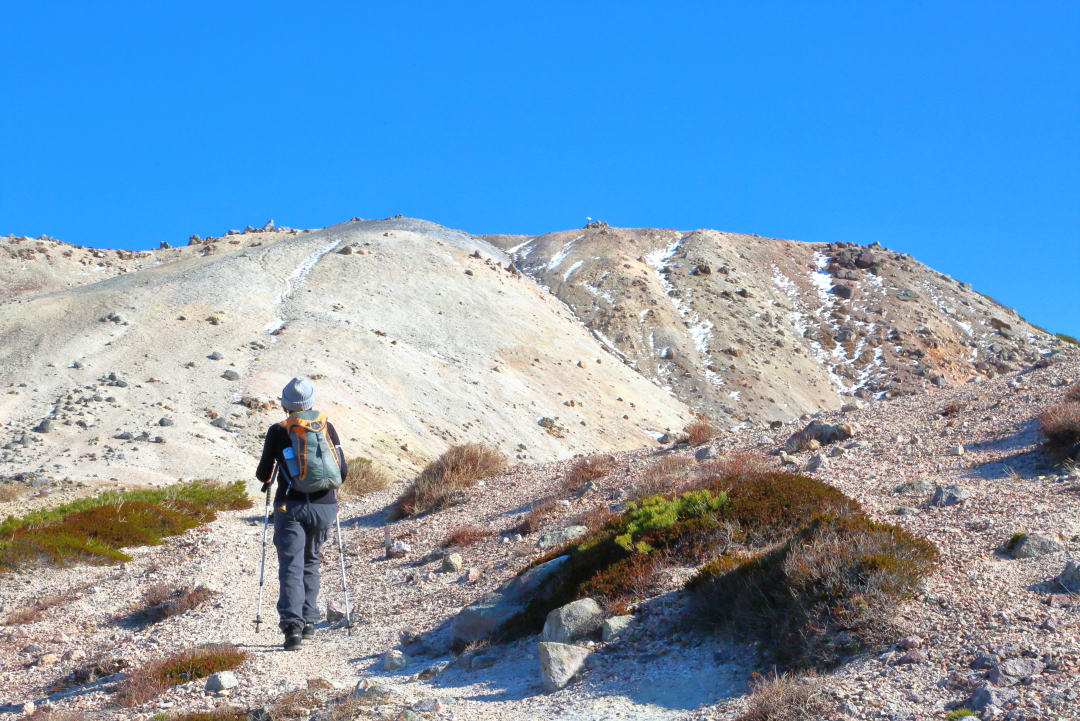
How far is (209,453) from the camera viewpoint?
74.4 ft

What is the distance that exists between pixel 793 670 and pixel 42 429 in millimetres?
23282

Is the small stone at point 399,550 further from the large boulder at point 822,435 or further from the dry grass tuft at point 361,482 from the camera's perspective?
the dry grass tuft at point 361,482

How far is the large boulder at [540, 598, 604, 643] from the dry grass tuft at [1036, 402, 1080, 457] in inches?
229

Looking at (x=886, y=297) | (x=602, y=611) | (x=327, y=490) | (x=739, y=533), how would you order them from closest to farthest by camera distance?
(x=602, y=611)
(x=739, y=533)
(x=327, y=490)
(x=886, y=297)

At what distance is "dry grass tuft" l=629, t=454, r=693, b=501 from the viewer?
1084 cm

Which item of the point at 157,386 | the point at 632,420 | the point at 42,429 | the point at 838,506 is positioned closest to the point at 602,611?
the point at 838,506

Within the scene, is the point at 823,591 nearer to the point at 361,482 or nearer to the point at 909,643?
the point at 909,643

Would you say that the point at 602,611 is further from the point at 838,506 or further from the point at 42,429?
the point at 42,429

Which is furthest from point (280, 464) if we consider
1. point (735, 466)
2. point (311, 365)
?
point (311, 365)

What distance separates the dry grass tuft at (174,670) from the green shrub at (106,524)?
21.1 ft

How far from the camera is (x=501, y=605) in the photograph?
7676mm

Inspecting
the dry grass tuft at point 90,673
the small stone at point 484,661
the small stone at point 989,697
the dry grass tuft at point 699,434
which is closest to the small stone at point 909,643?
the small stone at point 989,697

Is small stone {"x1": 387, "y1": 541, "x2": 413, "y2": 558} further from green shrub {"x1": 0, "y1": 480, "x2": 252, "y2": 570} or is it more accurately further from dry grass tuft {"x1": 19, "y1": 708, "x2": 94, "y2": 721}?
dry grass tuft {"x1": 19, "y1": 708, "x2": 94, "y2": 721}

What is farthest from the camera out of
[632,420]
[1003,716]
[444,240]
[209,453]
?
[444,240]
